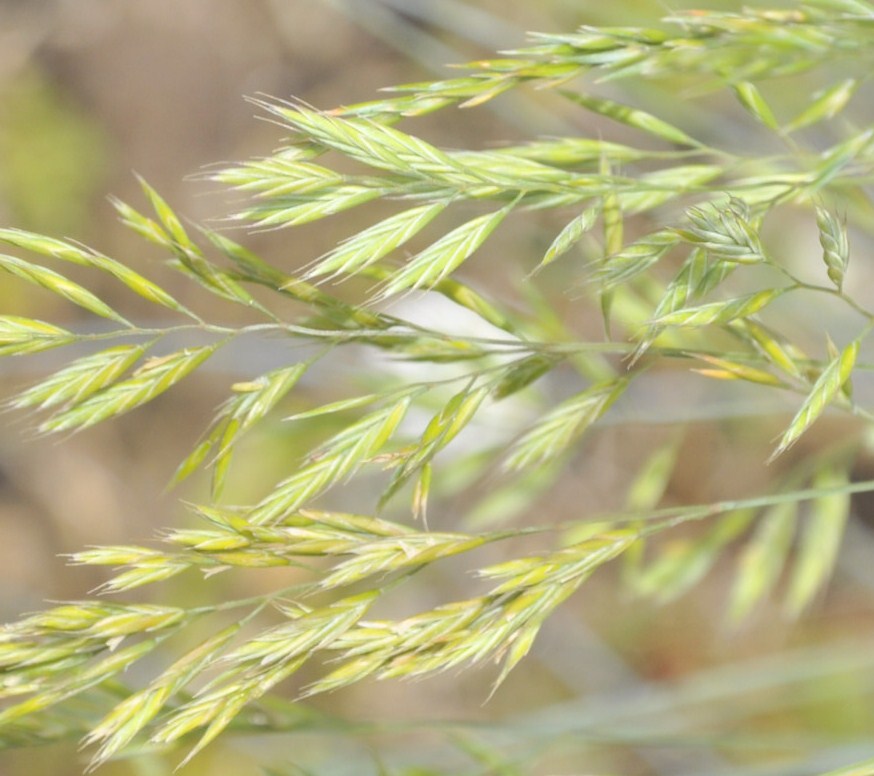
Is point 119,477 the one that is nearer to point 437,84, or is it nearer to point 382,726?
point 382,726

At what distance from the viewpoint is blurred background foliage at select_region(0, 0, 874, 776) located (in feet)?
6.07

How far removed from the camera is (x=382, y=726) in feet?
3.03

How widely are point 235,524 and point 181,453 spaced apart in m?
2.03

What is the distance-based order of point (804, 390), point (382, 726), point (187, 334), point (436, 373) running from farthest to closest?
point (187, 334), point (436, 373), point (382, 726), point (804, 390)

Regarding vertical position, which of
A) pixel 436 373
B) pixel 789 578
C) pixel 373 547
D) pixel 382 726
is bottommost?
pixel 789 578

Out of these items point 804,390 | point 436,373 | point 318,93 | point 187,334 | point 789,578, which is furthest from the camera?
point 318,93

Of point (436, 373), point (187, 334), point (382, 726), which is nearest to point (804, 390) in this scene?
point (382, 726)

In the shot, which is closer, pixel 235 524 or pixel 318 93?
pixel 235 524

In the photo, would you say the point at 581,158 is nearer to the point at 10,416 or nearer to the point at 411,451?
the point at 411,451

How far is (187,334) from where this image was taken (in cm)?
204

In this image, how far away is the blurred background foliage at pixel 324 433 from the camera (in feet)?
6.07

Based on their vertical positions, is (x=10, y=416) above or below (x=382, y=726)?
below

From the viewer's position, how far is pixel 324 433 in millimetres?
1763

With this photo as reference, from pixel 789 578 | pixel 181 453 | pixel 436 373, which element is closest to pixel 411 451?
pixel 436 373
